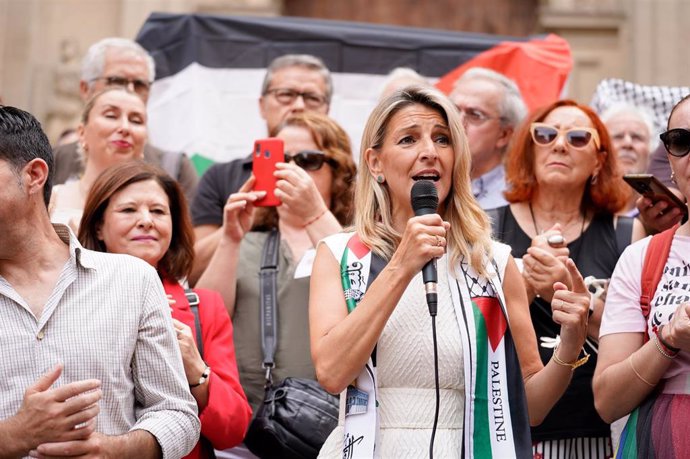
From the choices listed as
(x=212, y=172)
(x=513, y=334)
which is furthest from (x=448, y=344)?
(x=212, y=172)

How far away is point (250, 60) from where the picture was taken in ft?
24.5

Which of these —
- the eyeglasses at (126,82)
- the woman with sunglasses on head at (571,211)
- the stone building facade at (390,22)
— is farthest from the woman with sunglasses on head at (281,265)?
the stone building facade at (390,22)

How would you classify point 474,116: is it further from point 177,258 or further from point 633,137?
point 177,258

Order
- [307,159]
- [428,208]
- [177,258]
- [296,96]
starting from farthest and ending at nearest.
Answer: [296,96]
[307,159]
[177,258]
[428,208]

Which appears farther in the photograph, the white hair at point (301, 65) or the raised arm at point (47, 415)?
the white hair at point (301, 65)

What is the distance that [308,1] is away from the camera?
1073 centimetres

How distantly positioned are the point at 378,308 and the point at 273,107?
303cm

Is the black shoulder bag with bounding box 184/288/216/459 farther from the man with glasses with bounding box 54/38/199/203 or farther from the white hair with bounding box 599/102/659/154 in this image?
the white hair with bounding box 599/102/659/154

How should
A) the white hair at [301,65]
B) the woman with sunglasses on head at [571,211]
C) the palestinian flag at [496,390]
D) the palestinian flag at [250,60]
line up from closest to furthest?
the palestinian flag at [496,390]
the woman with sunglasses on head at [571,211]
the white hair at [301,65]
the palestinian flag at [250,60]

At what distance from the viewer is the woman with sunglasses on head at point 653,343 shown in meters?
3.68

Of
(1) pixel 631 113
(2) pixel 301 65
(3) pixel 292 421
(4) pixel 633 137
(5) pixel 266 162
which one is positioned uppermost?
(2) pixel 301 65

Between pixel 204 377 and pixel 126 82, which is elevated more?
pixel 126 82

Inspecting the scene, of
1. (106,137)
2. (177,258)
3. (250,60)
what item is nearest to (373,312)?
(177,258)

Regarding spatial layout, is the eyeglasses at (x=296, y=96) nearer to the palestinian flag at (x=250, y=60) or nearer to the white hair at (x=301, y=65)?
the white hair at (x=301, y=65)
